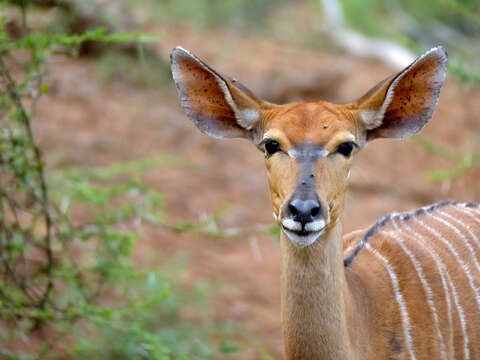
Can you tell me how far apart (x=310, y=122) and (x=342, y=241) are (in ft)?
1.66

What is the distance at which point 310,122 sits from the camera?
8.18 feet

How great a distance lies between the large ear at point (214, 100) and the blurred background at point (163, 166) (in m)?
0.49

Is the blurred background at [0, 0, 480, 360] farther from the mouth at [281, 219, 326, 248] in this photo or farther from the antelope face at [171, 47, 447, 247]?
the mouth at [281, 219, 326, 248]

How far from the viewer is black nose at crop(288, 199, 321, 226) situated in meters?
2.18

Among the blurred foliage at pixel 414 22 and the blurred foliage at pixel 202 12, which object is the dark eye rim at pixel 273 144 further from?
the blurred foliage at pixel 202 12

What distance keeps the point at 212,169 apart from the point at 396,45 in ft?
16.9

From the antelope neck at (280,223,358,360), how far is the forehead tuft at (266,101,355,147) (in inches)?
13.8

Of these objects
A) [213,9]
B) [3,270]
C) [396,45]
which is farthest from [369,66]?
[3,270]

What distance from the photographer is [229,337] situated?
179 inches

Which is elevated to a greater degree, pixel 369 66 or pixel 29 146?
pixel 369 66

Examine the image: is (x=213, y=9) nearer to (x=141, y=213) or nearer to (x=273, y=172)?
(x=141, y=213)

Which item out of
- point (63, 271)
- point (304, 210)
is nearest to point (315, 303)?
point (304, 210)

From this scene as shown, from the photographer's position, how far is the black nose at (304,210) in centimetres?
218

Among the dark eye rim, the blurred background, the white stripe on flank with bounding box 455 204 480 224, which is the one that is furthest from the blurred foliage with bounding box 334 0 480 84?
the dark eye rim
